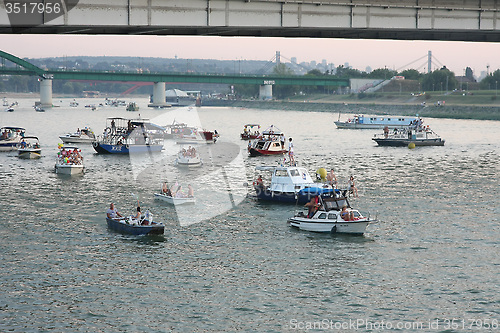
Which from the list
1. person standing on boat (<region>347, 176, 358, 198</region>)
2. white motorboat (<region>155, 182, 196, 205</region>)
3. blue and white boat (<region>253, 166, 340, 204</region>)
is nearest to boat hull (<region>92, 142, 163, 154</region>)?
white motorboat (<region>155, 182, 196, 205</region>)

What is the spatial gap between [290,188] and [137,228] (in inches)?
651

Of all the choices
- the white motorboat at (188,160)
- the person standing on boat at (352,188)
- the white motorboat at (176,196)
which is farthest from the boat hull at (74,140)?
the person standing on boat at (352,188)

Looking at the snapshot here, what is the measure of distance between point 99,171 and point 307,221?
4102 centimetres

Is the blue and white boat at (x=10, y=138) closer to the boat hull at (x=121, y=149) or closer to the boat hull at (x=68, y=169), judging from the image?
the boat hull at (x=121, y=149)

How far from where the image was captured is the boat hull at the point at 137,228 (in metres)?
42.5

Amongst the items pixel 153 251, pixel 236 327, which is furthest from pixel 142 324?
pixel 153 251

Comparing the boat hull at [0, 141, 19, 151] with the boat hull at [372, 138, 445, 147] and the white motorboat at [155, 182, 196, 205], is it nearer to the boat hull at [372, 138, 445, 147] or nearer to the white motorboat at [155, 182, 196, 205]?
the white motorboat at [155, 182, 196, 205]

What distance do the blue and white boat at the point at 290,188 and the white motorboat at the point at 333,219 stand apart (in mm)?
8011

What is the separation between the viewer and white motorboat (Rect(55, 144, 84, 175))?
74.4 metres

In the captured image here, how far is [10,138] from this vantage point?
104 m

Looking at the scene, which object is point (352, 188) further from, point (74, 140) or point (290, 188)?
point (74, 140)

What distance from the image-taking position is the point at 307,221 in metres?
44.4

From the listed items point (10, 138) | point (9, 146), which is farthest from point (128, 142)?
point (10, 138)

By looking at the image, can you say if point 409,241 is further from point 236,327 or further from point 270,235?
point 236,327
